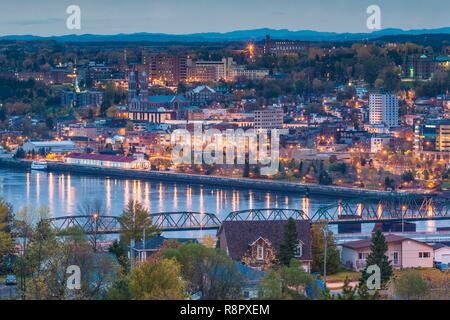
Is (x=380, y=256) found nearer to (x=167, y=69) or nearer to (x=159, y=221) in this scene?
(x=159, y=221)

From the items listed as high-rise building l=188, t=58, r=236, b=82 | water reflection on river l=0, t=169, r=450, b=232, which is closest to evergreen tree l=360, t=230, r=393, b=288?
water reflection on river l=0, t=169, r=450, b=232

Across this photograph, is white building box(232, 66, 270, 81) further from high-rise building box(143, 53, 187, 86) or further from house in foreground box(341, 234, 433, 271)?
house in foreground box(341, 234, 433, 271)

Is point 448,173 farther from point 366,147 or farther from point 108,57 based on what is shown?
point 108,57

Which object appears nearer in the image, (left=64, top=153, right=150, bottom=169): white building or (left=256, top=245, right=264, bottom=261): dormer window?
(left=256, top=245, right=264, bottom=261): dormer window

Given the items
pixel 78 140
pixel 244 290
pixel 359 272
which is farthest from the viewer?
pixel 78 140

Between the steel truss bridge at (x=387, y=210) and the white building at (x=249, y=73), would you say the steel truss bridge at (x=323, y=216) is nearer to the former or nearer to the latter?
the steel truss bridge at (x=387, y=210)

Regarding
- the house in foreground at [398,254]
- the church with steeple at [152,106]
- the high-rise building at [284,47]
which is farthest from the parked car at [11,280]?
the high-rise building at [284,47]

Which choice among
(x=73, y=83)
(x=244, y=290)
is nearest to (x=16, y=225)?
(x=244, y=290)
